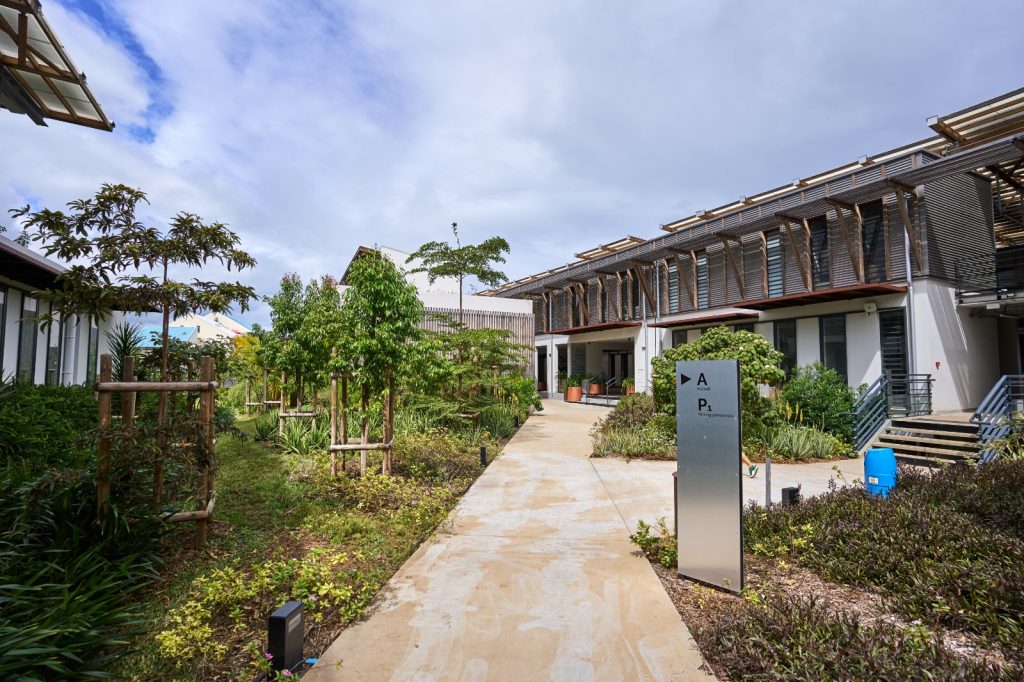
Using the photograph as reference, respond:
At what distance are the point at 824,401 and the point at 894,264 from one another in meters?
5.25

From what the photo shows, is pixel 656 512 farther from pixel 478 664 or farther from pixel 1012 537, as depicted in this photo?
pixel 478 664

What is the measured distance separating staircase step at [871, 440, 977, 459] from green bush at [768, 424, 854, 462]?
84cm

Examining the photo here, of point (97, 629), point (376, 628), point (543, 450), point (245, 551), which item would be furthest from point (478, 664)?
point (543, 450)

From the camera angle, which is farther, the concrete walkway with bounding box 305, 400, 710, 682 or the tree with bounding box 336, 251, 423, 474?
the tree with bounding box 336, 251, 423, 474

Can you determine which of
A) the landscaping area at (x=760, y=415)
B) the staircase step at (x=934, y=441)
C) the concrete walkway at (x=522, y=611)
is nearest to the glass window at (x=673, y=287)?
the landscaping area at (x=760, y=415)

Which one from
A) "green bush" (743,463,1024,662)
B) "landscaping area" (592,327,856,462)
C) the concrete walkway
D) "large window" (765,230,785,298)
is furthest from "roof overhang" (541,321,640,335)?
the concrete walkway

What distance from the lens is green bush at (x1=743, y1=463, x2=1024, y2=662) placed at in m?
3.44

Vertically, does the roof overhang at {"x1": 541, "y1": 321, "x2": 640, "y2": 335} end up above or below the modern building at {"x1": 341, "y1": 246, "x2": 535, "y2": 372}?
below

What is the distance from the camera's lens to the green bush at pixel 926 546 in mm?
3438

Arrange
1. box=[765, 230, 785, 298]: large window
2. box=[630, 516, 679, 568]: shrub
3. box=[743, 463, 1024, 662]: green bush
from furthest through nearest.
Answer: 1. box=[765, 230, 785, 298]: large window
2. box=[630, 516, 679, 568]: shrub
3. box=[743, 463, 1024, 662]: green bush

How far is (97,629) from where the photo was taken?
303cm

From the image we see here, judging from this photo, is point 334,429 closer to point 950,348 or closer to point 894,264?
point 894,264

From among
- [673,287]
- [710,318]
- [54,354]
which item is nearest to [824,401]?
[710,318]

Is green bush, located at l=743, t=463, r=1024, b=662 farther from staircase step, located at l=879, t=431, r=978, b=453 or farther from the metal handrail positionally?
staircase step, located at l=879, t=431, r=978, b=453
